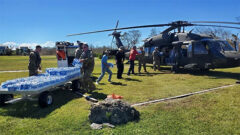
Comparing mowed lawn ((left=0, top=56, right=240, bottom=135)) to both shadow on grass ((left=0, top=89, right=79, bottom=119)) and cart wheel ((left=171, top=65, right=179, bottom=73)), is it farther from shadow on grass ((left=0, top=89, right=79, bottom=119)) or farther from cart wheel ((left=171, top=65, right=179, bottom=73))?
cart wheel ((left=171, top=65, right=179, bottom=73))

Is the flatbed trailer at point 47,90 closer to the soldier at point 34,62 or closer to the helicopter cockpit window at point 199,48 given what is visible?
the soldier at point 34,62

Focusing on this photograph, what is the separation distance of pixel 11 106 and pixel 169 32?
1141 centimetres

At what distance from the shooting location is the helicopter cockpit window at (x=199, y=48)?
11.0 m

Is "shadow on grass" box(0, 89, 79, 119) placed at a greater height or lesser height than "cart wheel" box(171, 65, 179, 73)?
lesser

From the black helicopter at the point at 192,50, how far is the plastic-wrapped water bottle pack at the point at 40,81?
665 cm

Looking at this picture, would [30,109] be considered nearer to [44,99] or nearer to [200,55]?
[44,99]

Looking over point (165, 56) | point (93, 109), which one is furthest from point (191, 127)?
point (165, 56)

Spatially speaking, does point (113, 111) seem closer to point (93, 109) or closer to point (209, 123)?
point (93, 109)

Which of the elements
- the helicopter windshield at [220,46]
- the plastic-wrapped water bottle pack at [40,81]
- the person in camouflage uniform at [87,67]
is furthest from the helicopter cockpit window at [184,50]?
the plastic-wrapped water bottle pack at [40,81]

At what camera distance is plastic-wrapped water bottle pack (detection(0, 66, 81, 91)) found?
5.02 m

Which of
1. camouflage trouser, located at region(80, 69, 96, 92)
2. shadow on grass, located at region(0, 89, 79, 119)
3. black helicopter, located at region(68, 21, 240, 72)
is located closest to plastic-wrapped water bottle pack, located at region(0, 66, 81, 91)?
camouflage trouser, located at region(80, 69, 96, 92)

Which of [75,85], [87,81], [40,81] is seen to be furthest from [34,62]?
[87,81]

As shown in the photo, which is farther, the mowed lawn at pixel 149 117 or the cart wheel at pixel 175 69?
the cart wheel at pixel 175 69

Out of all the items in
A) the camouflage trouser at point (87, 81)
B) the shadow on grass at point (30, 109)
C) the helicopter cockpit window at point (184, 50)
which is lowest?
the shadow on grass at point (30, 109)
